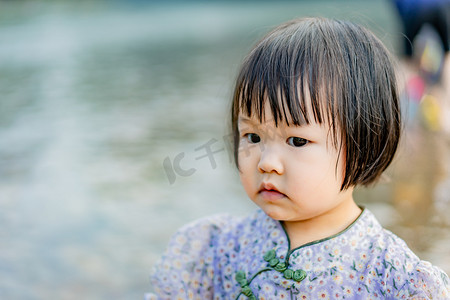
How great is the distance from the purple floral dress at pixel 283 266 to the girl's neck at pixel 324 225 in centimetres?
3

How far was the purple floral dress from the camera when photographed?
1.31m

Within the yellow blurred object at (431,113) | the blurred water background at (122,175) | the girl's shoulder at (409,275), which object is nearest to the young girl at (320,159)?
the girl's shoulder at (409,275)

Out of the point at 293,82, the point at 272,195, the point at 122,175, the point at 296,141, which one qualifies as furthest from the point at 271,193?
the point at 122,175

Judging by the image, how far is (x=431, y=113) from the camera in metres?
4.25

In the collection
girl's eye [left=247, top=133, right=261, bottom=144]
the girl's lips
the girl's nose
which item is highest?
girl's eye [left=247, top=133, right=261, bottom=144]

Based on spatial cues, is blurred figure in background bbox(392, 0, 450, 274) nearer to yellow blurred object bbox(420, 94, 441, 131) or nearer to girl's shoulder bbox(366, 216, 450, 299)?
yellow blurred object bbox(420, 94, 441, 131)

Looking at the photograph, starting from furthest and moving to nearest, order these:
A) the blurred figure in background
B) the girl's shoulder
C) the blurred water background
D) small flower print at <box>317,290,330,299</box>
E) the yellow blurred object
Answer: the yellow blurred object < the blurred figure in background < the blurred water background < small flower print at <box>317,290,330,299</box> < the girl's shoulder

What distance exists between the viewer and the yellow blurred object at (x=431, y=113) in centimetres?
421

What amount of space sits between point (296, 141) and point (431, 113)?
319 centimetres

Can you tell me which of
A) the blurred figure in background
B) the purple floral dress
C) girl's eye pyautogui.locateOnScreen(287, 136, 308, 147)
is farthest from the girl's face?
the blurred figure in background

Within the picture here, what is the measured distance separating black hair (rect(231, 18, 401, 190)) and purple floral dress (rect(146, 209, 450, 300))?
166 mm

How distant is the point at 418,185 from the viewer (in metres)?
3.25

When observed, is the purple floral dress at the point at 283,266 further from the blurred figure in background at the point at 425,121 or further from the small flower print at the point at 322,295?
the blurred figure in background at the point at 425,121

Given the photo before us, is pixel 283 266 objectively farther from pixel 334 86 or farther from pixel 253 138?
pixel 334 86
